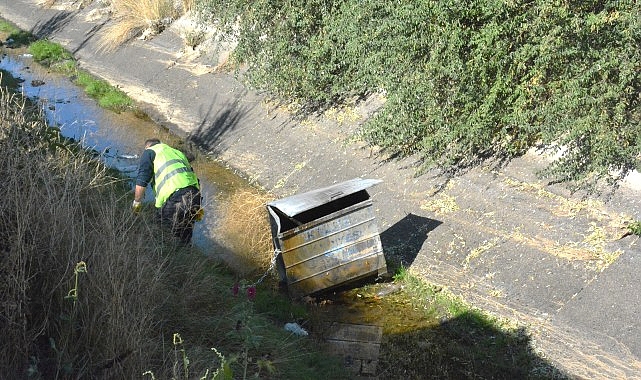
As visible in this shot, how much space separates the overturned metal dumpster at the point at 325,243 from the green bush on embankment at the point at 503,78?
2343 millimetres

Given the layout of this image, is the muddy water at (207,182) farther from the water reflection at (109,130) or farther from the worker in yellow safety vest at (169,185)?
the worker in yellow safety vest at (169,185)

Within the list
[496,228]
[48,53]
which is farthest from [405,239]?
[48,53]

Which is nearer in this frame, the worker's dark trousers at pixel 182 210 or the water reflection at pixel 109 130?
the worker's dark trousers at pixel 182 210

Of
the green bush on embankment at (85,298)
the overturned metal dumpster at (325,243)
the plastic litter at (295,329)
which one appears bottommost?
the plastic litter at (295,329)

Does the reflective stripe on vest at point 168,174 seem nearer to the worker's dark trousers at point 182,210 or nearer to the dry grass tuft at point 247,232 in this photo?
the worker's dark trousers at point 182,210

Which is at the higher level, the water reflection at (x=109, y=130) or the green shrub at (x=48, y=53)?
the water reflection at (x=109, y=130)

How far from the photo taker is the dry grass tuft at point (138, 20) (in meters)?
21.7

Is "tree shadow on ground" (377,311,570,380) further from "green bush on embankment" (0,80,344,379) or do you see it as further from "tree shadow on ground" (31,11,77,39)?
"tree shadow on ground" (31,11,77,39)

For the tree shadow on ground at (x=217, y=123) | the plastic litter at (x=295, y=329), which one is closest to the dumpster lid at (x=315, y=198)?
the plastic litter at (x=295, y=329)

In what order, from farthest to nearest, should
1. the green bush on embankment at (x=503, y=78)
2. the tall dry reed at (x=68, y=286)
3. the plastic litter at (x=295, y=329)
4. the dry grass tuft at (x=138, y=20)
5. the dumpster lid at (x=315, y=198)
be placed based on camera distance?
the dry grass tuft at (x=138, y=20) → the green bush on embankment at (x=503, y=78) → the dumpster lid at (x=315, y=198) → the plastic litter at (x=295, y=329) → the tall dry reed at (x=68, y=286)

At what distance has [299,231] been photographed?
8789 mm

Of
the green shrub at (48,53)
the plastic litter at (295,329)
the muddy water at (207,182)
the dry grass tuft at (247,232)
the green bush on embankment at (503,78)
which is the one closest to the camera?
the plastic litter at (295,329)

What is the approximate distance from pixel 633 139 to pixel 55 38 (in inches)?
782

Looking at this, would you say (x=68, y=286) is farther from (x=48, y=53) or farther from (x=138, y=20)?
(x=48, y=53)
